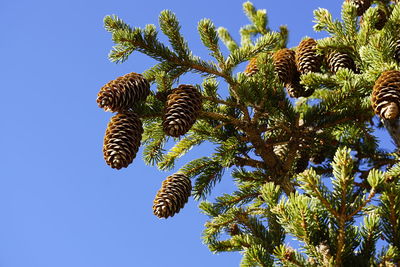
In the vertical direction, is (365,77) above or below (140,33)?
above

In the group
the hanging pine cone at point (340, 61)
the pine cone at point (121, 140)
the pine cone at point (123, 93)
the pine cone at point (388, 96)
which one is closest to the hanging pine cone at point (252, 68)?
the hanging pine cone at point (340, 61)

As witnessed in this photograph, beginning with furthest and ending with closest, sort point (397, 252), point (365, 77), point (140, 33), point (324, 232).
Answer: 1. point (140, 33)
2. point (365, 77)
3. point (324, 232)
4. point (397, 252)

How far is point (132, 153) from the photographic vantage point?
3100 mm

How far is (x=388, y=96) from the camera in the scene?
2.58m

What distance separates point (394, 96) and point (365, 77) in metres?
0.49

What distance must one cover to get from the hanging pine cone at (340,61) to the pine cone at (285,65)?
0.33 metres

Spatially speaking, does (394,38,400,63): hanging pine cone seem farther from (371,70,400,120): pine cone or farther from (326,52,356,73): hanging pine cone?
(371,70,400,120): pine cone

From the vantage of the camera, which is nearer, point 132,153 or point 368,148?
point 132,153

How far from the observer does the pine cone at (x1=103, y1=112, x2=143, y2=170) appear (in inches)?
120

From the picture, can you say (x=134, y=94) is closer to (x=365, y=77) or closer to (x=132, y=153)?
(x=132, y=153)

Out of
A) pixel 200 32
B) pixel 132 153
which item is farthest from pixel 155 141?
pixel 200 32

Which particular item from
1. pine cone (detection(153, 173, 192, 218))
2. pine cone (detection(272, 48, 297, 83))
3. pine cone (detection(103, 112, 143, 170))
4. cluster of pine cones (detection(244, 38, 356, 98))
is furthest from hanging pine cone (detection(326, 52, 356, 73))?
pine cone (detection(103, 112, 143, 170))

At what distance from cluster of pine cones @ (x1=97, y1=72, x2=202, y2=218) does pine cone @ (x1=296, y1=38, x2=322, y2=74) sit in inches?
38.2

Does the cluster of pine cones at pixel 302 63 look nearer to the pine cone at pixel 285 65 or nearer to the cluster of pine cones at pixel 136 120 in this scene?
the pine cone at pixel 285 65
